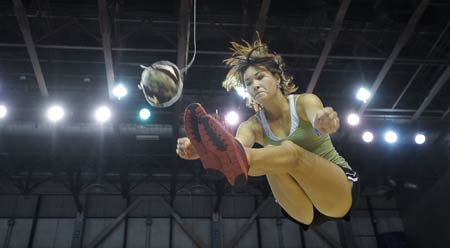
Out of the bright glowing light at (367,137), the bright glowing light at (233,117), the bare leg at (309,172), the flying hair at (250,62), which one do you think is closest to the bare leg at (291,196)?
the bare leg at (309,172)

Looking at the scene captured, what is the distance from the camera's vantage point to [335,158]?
330 cm

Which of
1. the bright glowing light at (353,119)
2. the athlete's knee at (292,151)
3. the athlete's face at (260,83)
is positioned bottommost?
the athlete's knee at (292,151)

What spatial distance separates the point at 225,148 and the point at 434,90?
824 centimetres

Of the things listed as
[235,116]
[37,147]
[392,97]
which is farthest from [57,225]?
[392,97]

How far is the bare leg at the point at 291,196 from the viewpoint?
10.5 feet

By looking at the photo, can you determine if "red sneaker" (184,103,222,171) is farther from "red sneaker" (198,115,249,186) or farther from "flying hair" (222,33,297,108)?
"flying hair" (222,33,297,108)

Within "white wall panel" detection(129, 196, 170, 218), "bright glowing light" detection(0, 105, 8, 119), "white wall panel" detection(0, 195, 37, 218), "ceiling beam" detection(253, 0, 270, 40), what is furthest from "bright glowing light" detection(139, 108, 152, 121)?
"white wall panel" detection(0, 195, 37, 218)

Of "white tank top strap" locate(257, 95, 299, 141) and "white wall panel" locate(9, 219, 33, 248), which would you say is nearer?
"white tank top strap" locate(257, 95, 299, 141)

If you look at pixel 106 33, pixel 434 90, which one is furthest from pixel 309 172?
pixel 434 90

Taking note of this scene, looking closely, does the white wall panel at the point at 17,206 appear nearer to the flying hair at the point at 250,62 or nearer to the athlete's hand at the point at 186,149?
the flying hair at the point at 250,62

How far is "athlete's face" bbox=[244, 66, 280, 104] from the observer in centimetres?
327

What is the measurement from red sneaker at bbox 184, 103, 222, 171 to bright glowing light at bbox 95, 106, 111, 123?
262 inches

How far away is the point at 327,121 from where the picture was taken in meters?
2.61

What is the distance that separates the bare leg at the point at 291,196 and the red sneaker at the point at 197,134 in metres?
0.61
